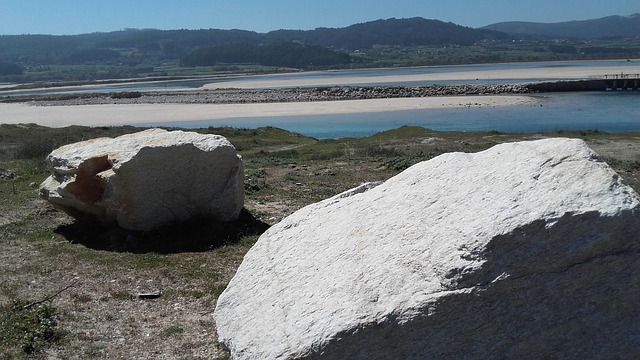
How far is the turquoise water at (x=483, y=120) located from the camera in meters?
54.3

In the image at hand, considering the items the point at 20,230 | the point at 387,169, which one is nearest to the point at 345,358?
the point at 20,230

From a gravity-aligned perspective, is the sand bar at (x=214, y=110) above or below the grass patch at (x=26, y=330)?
below

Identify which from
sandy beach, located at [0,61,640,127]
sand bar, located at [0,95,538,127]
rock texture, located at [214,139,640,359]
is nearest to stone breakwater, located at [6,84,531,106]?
sandy beach, located at [0,61,640,127]

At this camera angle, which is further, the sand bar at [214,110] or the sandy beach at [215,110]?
the sandy beach at [215,110]

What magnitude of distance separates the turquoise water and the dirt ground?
1151 inches

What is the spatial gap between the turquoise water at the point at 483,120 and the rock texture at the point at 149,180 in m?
37.4

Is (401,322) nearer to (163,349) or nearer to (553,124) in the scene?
(163,349)

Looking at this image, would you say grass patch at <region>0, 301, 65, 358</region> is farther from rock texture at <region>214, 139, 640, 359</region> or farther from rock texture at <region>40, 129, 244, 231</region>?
rock texture at <region>40, 129, 244, 231</region>

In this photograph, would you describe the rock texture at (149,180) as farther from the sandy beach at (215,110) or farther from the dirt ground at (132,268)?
the sandy beach at (215,110)

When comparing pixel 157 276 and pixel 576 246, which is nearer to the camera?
pixel 576 246

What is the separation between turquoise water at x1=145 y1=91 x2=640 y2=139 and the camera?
54281 millimetres

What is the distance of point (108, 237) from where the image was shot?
15273mm

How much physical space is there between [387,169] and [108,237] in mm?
13303

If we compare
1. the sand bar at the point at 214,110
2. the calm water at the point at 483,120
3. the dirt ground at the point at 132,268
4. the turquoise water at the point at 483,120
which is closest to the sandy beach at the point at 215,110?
the sand bar at the point at 214,110
